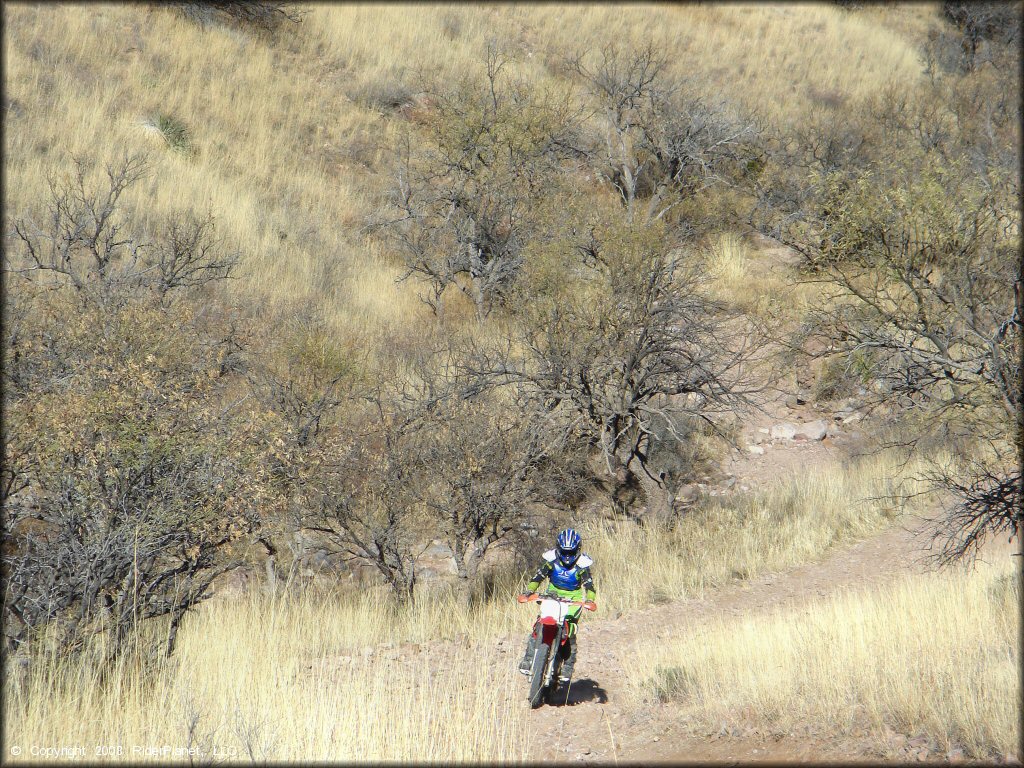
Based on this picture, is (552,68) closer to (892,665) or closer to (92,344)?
(92,344)

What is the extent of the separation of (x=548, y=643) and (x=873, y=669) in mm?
2387

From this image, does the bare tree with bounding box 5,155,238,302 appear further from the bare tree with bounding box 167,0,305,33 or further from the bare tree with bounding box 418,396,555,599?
the bare tree with bounding box 167,0,305,33

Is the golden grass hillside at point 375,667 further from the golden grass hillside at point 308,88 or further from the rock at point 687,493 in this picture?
the golden grass hillside at point 308,88

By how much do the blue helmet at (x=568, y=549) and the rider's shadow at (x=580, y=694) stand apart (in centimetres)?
106

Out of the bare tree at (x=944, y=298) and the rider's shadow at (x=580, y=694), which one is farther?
the bare tree at (x=944, y=298)

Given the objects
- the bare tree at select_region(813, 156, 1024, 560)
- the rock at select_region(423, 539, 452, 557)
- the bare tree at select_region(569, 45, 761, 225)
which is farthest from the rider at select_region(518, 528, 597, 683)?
the bare tree at select_region(569, 45, 761, 225)

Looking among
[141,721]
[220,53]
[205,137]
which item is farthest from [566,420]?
[220,53]

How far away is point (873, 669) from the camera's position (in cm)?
559

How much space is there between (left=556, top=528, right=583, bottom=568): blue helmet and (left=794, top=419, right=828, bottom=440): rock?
38.7 ft

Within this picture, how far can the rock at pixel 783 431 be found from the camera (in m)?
16.9

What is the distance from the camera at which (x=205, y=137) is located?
22812mm

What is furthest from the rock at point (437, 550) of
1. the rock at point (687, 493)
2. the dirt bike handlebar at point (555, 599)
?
the dirt bike handlebar at point (555, 599)

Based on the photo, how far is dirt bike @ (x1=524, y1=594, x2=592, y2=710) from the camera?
627cm

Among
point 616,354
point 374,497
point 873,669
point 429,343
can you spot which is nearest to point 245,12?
point 429,343
